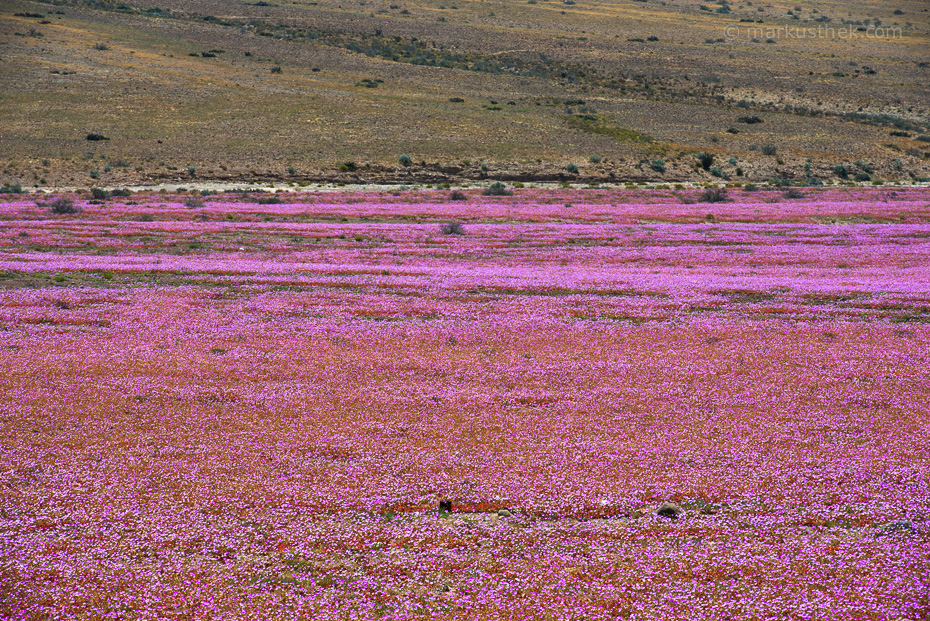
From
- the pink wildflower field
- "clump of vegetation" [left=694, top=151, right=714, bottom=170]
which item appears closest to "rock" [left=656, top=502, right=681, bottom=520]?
the pink wildflower field

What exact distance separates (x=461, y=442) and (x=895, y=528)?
16.9ft

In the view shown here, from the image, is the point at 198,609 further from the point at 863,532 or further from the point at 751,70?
the point at 751,70

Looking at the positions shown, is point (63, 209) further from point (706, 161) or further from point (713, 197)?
point (706, 161)

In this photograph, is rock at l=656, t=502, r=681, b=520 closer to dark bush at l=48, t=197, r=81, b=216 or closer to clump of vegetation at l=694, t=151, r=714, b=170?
dark bush at l=48, t=197, r=81, b=216

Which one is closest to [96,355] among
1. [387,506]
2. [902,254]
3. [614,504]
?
[387,506]

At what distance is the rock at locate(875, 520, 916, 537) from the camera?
8.27 m

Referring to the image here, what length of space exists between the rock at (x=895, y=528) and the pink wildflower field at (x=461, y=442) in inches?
1.5

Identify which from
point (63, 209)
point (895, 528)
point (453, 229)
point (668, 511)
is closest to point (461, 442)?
point (668, 511)

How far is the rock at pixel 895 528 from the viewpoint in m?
8.27

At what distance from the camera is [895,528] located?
834cm

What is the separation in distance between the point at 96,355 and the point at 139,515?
6.14 meters

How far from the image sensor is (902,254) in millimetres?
24062

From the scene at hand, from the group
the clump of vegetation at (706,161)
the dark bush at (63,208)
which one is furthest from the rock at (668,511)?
the clump of vegetation at (706,161)

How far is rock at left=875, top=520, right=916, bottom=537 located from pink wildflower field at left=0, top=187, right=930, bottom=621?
38 mm
